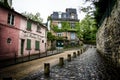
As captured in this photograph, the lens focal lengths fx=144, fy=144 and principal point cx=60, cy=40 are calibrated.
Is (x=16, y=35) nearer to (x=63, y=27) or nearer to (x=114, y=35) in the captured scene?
(x=114, y=35)

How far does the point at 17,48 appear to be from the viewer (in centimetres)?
1877

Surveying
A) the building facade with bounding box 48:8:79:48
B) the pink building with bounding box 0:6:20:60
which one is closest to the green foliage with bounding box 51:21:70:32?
the building facade with bounding box 48:8:79:48

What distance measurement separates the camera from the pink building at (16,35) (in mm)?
15922

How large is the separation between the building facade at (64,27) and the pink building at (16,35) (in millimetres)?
21252

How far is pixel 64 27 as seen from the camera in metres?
47.8

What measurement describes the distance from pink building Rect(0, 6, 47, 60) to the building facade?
21252 mm

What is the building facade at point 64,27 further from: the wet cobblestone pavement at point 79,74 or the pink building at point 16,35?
the wet cobblestone pavement at point 79,74

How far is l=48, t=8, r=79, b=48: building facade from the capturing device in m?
47.1

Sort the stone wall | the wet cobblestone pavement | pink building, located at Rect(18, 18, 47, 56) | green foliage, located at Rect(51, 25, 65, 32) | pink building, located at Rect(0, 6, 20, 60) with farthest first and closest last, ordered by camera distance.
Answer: green foliage, located at Rect(51, 25, 65, 32) < pink building, located at Rect(18, 18, 47, 56) < pink building, located at Rect(0, 6, 20, 60) < the stone wall < the wet cobblestone pavement

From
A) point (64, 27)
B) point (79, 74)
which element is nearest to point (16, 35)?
point (79, 74)

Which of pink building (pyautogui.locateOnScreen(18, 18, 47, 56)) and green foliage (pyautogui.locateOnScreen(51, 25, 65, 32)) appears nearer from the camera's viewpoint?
pink building (pyautogui.locateOnScreen(18, 18, 47, 56))

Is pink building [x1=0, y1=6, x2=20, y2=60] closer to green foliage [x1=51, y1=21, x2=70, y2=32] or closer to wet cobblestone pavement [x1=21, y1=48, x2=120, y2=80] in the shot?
wet cobblestone pavement [x1=21, y1=48, x2=120, y2=80]

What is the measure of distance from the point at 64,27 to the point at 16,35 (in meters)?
30.3

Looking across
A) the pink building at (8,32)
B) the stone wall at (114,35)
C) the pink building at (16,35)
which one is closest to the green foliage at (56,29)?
the pink building at (16,35)
